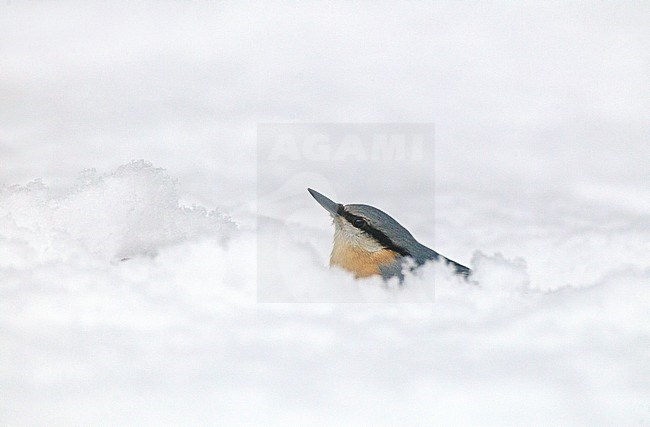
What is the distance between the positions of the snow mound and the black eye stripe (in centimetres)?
41

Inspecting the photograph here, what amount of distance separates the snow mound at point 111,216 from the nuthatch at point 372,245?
40 centimetres

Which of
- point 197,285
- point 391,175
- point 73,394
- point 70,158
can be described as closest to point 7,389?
point 73,394

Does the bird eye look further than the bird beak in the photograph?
No

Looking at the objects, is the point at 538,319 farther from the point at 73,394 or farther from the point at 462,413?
the point at 73,394

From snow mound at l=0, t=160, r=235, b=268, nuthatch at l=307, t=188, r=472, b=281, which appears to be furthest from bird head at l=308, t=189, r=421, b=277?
snow mound at l=0, t=160, r=235, b=268

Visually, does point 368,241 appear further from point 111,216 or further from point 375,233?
point 111,216

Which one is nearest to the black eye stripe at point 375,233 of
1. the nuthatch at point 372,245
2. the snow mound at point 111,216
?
the nuthatch at point 372,245

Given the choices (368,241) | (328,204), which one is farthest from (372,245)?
(328,204)

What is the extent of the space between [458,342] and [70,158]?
260 centimetres

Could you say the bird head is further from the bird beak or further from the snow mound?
the snow mound

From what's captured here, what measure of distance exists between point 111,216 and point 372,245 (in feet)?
2.86

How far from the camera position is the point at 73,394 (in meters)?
1.85

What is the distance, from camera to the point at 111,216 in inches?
109

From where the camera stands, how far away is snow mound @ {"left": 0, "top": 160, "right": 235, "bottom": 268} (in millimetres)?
2656
